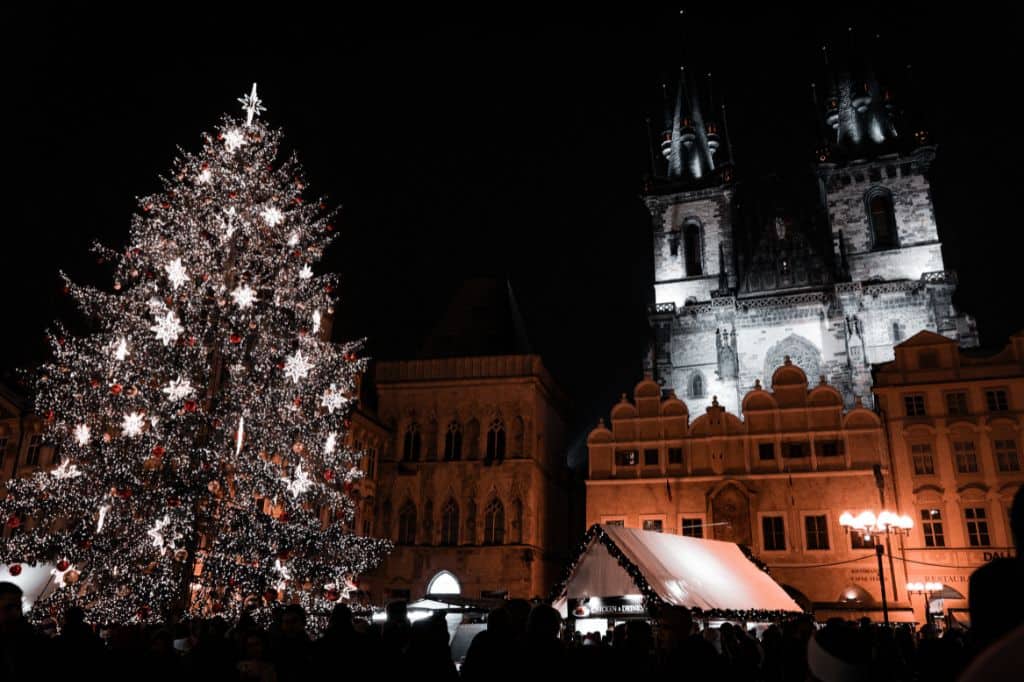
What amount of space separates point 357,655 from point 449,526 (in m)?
31.7

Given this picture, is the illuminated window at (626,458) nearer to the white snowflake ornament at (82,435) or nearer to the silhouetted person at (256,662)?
the white snowflake ornament at (82,435)

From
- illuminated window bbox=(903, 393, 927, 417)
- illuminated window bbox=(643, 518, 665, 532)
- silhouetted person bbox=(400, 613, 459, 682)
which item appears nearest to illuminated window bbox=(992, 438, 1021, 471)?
illuminated window bbox=(903, 393, 927, 417)

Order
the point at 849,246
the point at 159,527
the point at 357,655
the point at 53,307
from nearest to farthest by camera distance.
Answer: the point at 357,655 < the point at 159,527 < the point at 53,307 < the point at 849,246

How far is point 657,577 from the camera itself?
13.4 m

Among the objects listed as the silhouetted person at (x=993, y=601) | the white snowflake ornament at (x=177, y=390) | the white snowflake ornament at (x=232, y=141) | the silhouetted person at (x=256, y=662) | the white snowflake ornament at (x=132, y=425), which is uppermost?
the white snowflake ornament at (x=232, y=141)

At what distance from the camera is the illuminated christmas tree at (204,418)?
1512 centimetres

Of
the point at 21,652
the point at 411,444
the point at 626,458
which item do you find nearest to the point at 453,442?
the point at 411,444

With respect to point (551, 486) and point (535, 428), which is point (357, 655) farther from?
point (551, 486)

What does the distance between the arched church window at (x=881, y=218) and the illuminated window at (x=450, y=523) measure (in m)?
25.8

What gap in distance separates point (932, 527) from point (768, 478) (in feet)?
19.7

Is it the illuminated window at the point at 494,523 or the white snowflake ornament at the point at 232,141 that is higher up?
the white snowflake ornament at the point at 232,141

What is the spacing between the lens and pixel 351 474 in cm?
1828

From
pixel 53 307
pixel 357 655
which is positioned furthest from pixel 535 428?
pixel 357 655

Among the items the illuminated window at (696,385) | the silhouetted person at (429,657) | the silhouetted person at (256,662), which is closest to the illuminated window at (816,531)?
the illuminated window at (696,385)
